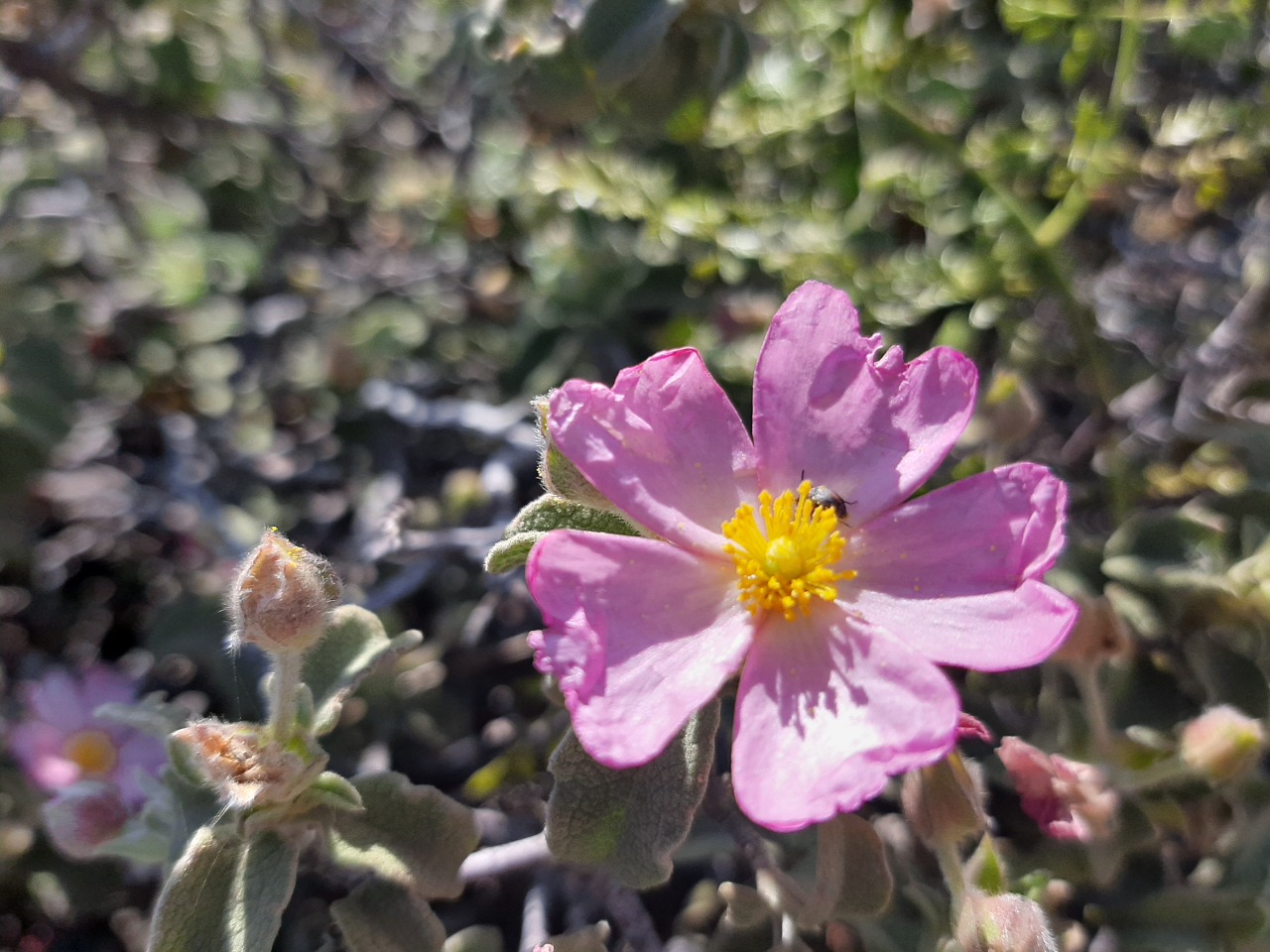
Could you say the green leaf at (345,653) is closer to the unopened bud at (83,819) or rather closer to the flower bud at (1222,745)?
the unopened bud at (83,819)

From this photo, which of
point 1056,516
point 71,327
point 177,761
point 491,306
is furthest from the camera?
point 491,306

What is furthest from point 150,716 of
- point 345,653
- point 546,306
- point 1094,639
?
point 1094,639

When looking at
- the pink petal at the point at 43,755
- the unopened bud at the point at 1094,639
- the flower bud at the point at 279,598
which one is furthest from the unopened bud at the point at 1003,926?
the pink petal at the point at 43,755

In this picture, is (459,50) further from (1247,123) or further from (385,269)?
(1247,123)

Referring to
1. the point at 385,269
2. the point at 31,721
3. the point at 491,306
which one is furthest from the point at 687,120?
the point at 31,721

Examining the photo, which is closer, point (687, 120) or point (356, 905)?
point (356, 905)

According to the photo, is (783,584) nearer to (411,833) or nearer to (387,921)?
(411,833)
